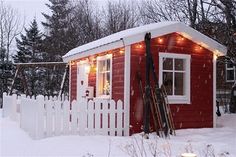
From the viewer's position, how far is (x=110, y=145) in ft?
29.3

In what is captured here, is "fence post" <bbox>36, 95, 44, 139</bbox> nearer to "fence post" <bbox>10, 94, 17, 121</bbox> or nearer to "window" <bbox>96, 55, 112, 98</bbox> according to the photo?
"window" <bbox>96, 55, 112, 98</bbox>

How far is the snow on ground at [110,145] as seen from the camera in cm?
803

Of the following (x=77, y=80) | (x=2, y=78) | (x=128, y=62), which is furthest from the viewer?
(x=2, y=78)

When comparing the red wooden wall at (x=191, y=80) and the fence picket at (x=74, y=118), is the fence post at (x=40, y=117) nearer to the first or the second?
the fence picket at (x=74, y=118)

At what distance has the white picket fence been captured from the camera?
33.0 feet

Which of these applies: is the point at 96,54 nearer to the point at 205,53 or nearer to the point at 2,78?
the point at 205,53

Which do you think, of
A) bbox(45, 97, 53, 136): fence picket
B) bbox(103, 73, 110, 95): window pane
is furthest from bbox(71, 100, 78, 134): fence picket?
bbox(103, 73, 110, 95): window pane

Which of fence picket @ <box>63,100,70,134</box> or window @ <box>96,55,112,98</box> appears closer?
fence picket @ <box>63,100,70,134</box>

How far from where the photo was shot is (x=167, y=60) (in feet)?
41.1

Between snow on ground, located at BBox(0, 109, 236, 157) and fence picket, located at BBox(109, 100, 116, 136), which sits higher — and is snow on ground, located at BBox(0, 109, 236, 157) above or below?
below

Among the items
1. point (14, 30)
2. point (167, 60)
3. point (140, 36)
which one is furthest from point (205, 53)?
point (14, 30)

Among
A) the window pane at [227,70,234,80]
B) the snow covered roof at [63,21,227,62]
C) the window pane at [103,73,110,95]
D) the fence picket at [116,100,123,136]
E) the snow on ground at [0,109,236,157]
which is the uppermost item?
the snow covered roof at [63,21,227,62]

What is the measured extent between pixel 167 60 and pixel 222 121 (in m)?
3.88

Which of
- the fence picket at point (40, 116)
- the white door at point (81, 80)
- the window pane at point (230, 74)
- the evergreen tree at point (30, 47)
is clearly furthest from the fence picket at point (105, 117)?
the evergreen tree at point (30, 47)
